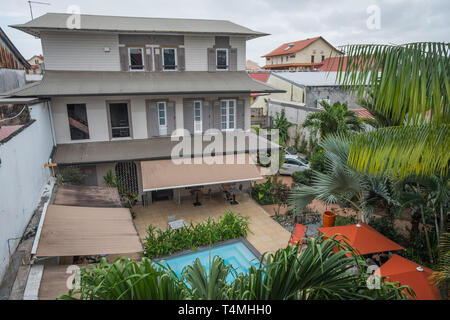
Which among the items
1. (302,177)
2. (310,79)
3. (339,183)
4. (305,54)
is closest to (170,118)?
(302,177)

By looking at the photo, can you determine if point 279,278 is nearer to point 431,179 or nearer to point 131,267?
point 131,267

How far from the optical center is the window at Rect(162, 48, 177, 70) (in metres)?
17.2

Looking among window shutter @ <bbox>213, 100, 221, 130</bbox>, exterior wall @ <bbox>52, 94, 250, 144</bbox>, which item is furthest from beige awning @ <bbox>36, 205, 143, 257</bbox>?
window shutter @ <bbox>213, 100, 221, 130</bbox>

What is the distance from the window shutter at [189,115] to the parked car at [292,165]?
784 centimetres

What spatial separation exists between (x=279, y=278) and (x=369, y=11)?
702cm

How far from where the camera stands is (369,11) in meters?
7.40

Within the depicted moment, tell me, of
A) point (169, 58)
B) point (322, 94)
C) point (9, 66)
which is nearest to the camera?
point (9, 66)

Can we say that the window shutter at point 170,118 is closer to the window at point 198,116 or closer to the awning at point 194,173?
the window at point 198,116

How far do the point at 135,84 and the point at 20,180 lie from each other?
940 cm

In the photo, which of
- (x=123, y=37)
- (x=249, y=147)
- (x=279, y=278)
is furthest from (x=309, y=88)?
(x=279, y=278)

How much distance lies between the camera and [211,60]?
18062 mm

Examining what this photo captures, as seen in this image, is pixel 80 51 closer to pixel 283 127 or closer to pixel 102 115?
pixel 102 115

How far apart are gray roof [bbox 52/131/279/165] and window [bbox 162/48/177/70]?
14.1ft

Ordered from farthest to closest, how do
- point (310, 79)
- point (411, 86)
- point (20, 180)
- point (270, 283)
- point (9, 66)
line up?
point (310, 79) → point (9, 66) → point (20, 180) → point (411, 86) → point (270, 283)
